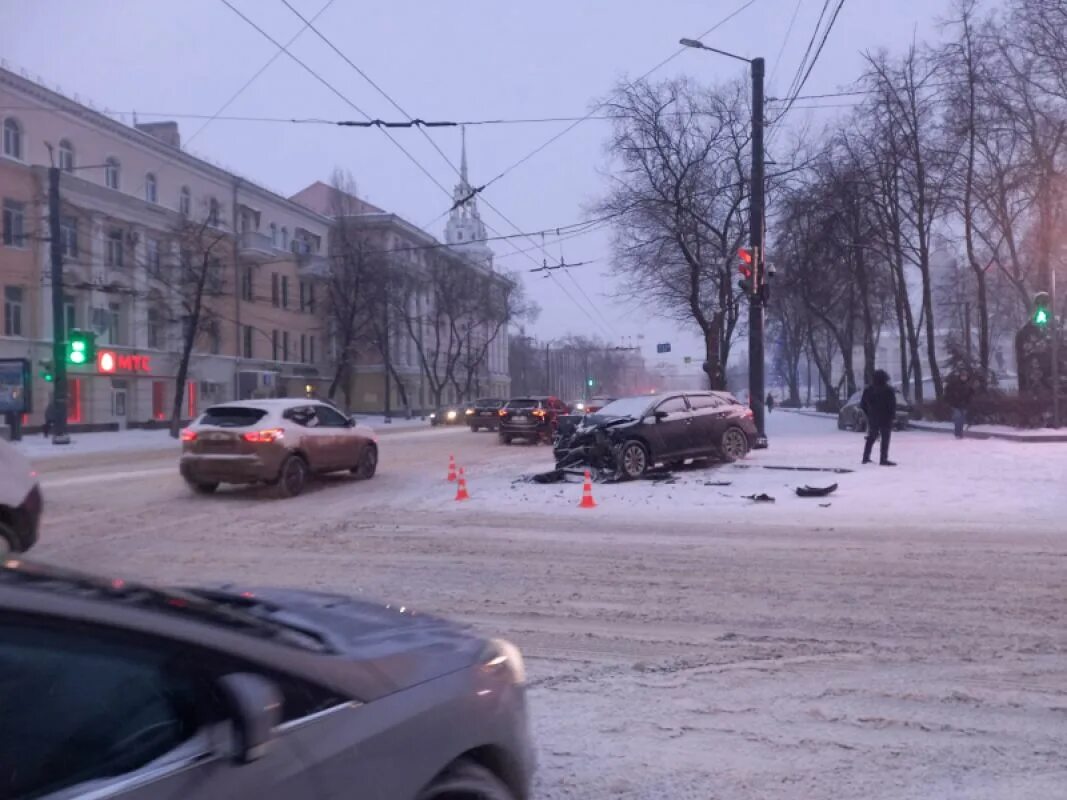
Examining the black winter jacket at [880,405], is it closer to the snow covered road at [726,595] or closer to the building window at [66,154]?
the snow covered road at [726,595]

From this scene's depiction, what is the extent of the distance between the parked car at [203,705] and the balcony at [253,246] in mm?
53623

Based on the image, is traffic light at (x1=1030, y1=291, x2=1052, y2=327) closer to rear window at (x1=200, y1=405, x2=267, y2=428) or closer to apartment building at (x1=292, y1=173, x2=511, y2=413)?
rear window at (x1=200, y1=405, x2=267, y2=428)

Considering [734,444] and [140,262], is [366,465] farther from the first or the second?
[140,262]

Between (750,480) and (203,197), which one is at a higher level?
(203,197)

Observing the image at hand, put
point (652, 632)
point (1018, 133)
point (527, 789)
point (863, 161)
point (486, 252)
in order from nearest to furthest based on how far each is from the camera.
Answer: point (527, 789), point (652, 632), point (1018, 133), point (863, 161), point (486, 252)

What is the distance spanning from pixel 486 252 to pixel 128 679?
63.4 metres

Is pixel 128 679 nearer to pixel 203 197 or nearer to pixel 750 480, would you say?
pixel 750 480

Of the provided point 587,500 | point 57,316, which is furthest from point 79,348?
point 587,500

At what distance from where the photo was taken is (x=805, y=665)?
625 centimetres

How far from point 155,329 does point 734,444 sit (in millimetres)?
37835

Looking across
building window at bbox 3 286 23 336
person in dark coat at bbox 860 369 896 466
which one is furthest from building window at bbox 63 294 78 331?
person in dark coat at bbox 860 369 896 466

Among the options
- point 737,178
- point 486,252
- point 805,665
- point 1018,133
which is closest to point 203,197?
point 486,252

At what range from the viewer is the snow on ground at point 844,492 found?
42.0ft

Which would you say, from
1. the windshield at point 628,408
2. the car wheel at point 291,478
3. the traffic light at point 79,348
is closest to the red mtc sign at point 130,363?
the traffic light at point 79,348
